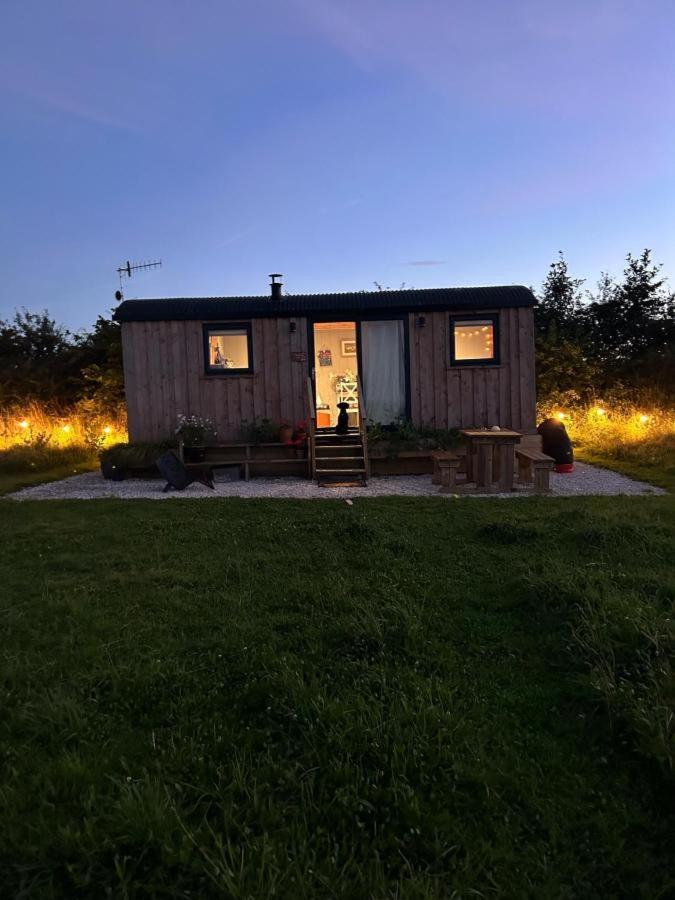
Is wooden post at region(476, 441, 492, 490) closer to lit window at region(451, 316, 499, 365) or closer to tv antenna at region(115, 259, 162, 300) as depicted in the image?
lit window at region(451, 316, 499, 365)

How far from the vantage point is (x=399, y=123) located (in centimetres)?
1132

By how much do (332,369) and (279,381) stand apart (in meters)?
2.66

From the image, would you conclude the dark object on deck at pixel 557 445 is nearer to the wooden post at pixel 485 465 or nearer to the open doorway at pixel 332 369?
the wooden post at pixel 485 465

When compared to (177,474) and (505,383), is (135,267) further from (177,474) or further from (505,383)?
(505,383)

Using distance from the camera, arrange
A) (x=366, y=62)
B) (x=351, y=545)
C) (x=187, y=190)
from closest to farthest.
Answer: (x=351, y=545) < (x=366, y=62) < (x=187, y=190)

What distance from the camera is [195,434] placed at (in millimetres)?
9328

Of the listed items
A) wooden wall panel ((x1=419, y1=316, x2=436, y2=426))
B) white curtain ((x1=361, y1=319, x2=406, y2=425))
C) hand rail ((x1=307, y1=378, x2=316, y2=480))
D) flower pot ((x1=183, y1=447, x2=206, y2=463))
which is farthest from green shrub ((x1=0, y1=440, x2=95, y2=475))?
wooden wall panel ((x1=419, y1=316, x2=436, y2=426))

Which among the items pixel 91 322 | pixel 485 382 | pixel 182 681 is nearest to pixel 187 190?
pixel 91 322

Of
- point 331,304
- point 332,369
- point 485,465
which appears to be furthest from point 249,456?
point 485,465

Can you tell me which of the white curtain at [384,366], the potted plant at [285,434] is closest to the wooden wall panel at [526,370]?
the white curtain at [384,366]

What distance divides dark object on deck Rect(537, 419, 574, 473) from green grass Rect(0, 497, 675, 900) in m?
4.89

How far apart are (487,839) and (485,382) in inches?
350

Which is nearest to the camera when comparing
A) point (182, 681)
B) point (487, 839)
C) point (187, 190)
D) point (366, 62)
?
point (487, 839)

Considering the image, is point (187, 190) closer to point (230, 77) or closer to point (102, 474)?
point (230, 77)
